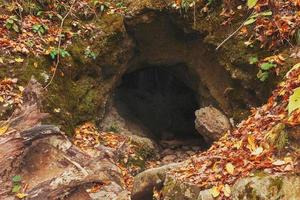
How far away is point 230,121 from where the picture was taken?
7.66 m

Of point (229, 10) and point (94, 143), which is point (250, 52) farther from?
point (94, 143)

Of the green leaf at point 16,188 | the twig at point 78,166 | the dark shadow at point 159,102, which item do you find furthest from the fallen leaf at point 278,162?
the dark shadow at point 159,102

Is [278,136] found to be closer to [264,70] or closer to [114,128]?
[264,70]

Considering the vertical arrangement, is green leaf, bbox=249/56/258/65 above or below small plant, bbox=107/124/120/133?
above

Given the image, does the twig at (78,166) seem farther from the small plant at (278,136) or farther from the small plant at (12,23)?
the small plant at (12,23)

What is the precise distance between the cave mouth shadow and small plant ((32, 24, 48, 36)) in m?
3.61

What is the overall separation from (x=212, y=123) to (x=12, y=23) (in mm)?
4637

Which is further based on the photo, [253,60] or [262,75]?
[253,60]

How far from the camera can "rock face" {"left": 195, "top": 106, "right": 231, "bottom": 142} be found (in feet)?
25.0

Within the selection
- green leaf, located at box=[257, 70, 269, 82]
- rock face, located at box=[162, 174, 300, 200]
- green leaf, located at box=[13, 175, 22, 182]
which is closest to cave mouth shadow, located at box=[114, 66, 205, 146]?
green leaf, located at box=[257, 70, 269, 82]

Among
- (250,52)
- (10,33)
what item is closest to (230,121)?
(250,52)

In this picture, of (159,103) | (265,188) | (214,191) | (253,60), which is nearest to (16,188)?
(214,191)

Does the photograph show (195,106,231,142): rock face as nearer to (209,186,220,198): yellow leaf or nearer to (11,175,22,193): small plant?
(209,186,220,198): yellow leaf

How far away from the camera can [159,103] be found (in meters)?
12.1
